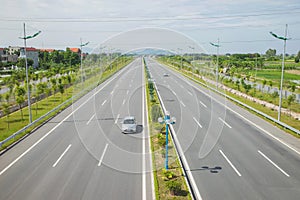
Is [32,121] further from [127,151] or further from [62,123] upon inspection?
[127,151]

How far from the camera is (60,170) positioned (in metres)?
15.3

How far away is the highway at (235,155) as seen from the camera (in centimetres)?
1322

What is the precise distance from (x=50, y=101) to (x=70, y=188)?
24595 mm

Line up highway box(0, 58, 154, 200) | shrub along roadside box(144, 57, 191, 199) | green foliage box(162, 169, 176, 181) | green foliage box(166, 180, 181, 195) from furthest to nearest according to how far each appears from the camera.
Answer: green foliage box(162, 169, 176, 181) < highway box(0, 58, 154, 200) < shrub along roadside box(144, 57, 191, 199) < green foliage box(166, 180, 181, 195)

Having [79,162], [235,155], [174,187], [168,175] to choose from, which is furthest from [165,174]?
[235,155]

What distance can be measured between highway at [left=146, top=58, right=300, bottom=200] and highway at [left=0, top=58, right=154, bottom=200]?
9.38 feet

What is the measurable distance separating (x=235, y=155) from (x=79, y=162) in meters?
9.53

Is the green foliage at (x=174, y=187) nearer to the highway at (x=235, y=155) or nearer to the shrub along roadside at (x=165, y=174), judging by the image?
the shrub along roadside at (x=165, y=174)

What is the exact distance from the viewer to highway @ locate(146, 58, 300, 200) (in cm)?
1322

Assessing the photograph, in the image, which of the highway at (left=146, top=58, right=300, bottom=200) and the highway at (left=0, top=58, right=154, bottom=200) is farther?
the highway at (left=146, top=58, right=300, bottom=200)

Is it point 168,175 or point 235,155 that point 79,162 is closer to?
point 168,175

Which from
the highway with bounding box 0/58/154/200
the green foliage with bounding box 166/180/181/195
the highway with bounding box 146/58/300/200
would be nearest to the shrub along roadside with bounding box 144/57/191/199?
the green foliage with bounding box 166/180/181/195

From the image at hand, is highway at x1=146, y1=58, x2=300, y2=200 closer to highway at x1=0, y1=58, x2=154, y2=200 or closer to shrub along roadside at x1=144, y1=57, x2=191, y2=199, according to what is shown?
shrub along roadside at x1=144, y1=57, x2=191, y2=199

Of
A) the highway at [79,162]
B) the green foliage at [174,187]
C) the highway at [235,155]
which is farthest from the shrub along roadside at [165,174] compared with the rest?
the highway at [235,155]
